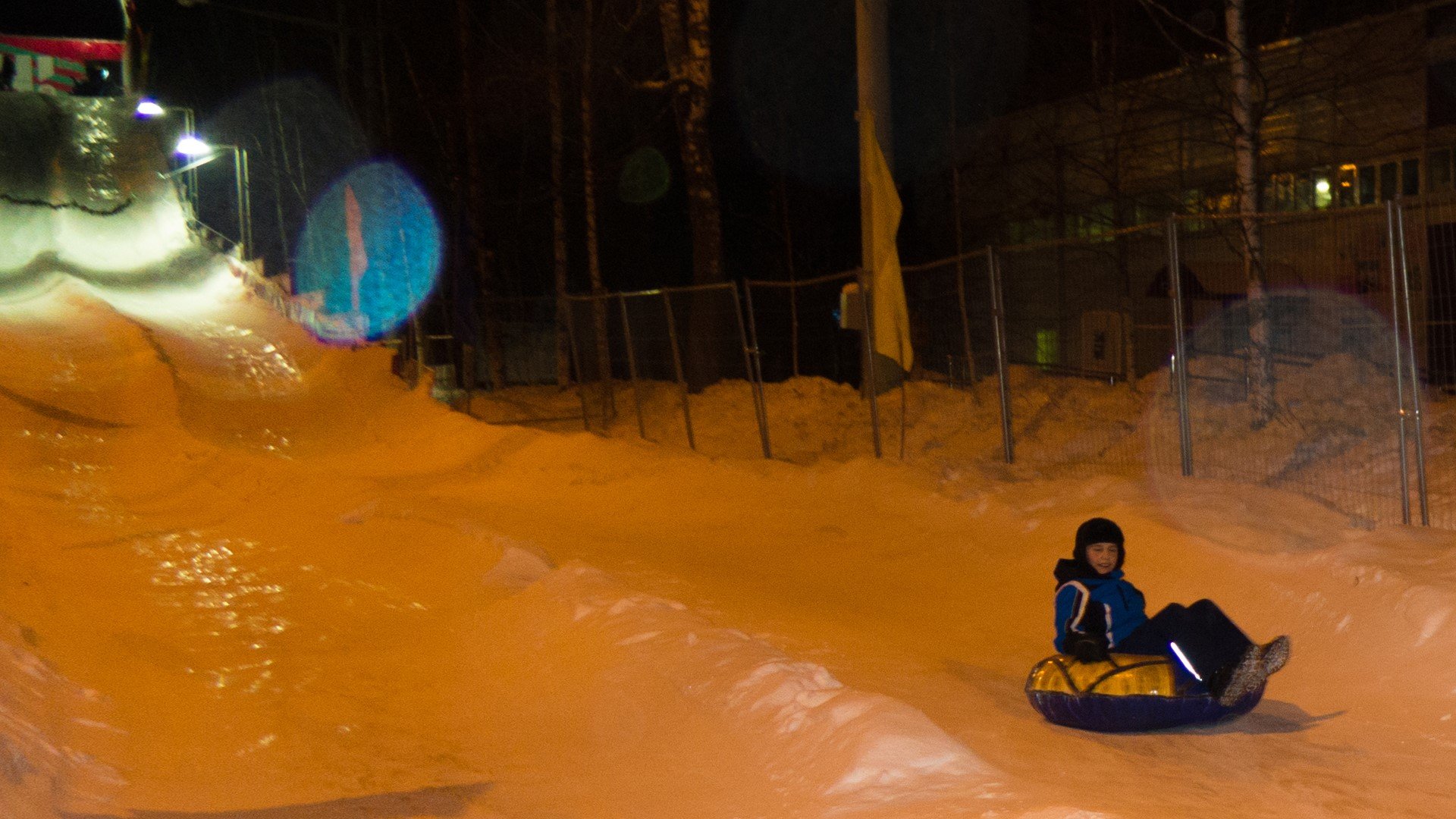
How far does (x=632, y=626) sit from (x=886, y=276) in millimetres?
7229

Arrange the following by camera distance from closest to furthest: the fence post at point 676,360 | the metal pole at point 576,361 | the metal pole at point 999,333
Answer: the metal pole at point 999,333 < the fence post at point 676,360 < the metal pole at point 576,361

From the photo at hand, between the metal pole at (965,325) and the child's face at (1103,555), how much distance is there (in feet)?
25.8

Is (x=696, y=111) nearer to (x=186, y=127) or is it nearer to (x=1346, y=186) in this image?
(x=1346, y=186)

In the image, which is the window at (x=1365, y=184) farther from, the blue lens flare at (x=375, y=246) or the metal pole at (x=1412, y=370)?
the blue lens flare at (x=375, y=246)

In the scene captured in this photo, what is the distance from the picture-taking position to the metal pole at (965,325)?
14265mm

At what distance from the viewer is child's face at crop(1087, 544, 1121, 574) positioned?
6367 millimetres

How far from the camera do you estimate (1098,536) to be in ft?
20.9

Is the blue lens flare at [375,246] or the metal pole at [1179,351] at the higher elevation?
the blue lens flare at [375,246]

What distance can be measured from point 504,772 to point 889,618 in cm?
353

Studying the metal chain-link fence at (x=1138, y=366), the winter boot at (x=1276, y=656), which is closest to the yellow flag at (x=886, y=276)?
the metal chain-link fence at (x=1138, y=366)

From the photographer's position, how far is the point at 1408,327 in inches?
347

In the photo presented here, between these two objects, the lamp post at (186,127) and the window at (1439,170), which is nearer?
the window at (1439,170)

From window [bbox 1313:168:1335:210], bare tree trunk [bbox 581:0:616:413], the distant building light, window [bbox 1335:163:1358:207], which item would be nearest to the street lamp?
the distant building light

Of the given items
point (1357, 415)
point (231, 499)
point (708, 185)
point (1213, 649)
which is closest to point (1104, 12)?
point (708, 185)
